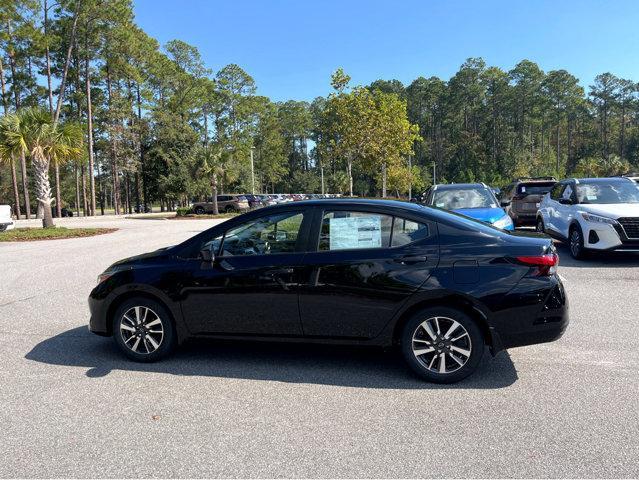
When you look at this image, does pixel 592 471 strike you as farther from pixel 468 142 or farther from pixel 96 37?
pixel 468 142

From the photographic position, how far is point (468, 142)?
310ft

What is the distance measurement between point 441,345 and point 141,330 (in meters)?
2.82

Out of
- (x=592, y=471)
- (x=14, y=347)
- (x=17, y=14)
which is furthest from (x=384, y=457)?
(x=17, y=14)

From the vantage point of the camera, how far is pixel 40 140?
20.2 m

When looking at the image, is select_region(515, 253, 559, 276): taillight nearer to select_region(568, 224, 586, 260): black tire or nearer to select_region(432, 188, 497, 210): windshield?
select_region(568, 224, 586, 260): black tire

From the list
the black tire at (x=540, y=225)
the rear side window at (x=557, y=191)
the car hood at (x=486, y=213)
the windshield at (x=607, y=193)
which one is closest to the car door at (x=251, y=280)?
the car hood at (x=486, y=213)

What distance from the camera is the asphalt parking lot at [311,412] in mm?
2867

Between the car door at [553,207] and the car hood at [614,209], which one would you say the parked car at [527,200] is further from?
the car hood at [614,209]

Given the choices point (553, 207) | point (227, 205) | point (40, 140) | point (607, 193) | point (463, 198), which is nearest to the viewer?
point (607, 193)

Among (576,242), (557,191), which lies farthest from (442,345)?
(557,191)

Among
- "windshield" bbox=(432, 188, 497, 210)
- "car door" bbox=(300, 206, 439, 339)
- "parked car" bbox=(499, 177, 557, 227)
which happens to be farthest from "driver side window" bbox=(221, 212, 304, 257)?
"parked car" bbox=(499, 177, 557, 227)

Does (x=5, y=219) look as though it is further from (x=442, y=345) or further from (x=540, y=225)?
(x=442, y=345)

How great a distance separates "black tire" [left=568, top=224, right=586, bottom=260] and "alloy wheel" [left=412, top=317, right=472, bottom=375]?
7.19m

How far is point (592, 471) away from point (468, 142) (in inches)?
3867
